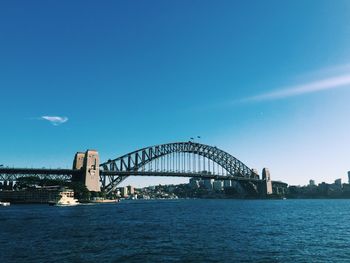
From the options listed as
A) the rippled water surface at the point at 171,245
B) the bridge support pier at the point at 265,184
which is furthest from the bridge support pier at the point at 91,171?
the bridge support pier at the point at 265,184

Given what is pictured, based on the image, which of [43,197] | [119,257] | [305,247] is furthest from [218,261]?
[43,197]

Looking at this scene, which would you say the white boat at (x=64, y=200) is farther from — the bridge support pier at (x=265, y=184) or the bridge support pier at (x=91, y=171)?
the bridge support pier at (x=265, y=184)

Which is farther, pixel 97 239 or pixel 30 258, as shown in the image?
pixel 97 239

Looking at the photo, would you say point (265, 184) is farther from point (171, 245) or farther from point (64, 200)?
point (171, 245)

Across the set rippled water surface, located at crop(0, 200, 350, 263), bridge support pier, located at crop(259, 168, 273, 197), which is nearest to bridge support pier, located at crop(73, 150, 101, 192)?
rippled water surface, located at crop(0, 200, 350, 263)

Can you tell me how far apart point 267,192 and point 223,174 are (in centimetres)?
3344

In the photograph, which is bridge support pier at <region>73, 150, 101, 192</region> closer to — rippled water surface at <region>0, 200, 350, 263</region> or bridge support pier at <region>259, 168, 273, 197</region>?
rippled water surface at <region>0, 200, 350, 263</region>

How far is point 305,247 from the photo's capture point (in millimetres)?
27656

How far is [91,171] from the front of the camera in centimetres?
12925

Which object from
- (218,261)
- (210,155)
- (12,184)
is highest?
(210,155)

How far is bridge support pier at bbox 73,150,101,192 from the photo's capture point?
127m

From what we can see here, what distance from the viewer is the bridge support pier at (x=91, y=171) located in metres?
127

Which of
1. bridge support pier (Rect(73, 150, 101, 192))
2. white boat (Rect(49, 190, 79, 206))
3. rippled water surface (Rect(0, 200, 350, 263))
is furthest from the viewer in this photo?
bridge support pier (Rect(73, 150, 101, 192))

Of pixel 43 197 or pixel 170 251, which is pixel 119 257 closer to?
pixel 170 251
